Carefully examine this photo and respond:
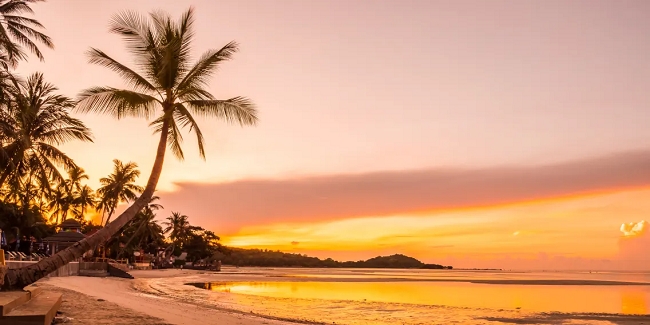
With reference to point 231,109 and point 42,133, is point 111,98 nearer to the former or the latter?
point 231,109

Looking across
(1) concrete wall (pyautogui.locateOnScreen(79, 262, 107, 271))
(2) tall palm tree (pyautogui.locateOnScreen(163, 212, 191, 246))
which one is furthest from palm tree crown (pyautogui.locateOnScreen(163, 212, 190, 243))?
(1) concrete wall (pyautogui.locateOnScreen(79, 262, 107, 271))

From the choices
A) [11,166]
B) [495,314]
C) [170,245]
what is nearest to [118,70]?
[11,166]

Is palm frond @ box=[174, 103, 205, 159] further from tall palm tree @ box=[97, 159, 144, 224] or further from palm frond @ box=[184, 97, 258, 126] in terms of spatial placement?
tall palm tree @ box=[97, 159, 144, 224]

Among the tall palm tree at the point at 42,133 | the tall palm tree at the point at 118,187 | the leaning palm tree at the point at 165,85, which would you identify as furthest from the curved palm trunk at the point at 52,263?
the tall palm tree at the point at 118,187

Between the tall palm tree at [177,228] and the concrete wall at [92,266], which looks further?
the tall palm tree at [177,228]

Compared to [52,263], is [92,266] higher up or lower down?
lower down


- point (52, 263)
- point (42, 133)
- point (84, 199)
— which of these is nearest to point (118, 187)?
point (84, 199)

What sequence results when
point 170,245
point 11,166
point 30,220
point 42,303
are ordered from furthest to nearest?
point 170,245, point 30,220, point 11,166, point 42,303

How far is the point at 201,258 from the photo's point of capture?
343 feet

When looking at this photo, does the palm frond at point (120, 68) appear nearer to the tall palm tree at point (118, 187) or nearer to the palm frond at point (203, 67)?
the palm frond at point (203, 67)

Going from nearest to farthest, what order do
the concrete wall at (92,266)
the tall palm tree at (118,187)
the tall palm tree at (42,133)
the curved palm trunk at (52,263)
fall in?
the curved palm trunk at (52,263) < the tall palm tree at (42,133) < the concrete wall at (92,266) < the tall palm tree at (118,187)

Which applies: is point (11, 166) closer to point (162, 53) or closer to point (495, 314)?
point (162, 53)

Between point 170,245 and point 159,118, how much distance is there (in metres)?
90.8

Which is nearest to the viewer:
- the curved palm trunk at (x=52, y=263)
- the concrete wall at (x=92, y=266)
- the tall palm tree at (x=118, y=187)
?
the curved palm trunk at (x=52, y=263)
